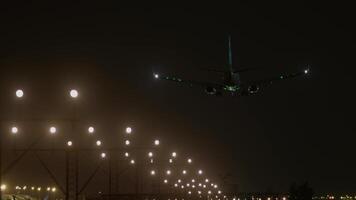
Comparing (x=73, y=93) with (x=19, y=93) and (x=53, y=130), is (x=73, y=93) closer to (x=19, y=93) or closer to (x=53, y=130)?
(x=19, y=93)

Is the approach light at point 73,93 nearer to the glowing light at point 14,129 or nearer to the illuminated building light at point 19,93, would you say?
the illuminated building light at point 19,93

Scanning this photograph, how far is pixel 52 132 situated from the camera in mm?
43000

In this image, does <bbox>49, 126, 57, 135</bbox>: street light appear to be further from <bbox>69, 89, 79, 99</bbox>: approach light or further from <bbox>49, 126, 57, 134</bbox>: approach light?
<bbox>69, 89, 79, 99</bbox>: approach light

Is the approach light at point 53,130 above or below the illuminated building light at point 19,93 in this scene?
below

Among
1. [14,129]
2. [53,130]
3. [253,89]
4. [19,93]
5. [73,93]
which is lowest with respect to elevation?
[14,129]

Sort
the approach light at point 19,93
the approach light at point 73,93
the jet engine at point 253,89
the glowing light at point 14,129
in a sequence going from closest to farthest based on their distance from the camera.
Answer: the approach light at point 73,93 → the approach light at point 19,93 → the glowing light at point 14,129 → the jet engine at point 253,89

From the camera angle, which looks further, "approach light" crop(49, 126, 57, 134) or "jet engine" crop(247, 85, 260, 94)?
"jet engine" crop(247, 85, 260, 94)

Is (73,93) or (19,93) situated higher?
(19,93)

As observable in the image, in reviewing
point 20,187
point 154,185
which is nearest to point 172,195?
point 154,185

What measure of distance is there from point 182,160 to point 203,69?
47.1 metres

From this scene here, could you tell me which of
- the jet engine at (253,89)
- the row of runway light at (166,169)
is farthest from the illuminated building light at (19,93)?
the jet engine at (253,89)

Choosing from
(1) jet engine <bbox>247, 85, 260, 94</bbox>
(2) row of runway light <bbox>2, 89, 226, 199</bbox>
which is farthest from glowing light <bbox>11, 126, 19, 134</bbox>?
(1) jet engine <bbox>247, 85, 260, 94</bbox>

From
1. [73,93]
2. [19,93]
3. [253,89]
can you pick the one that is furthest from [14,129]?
[253,89]

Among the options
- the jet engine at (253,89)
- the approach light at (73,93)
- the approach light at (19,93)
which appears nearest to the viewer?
the approach light at (73,93)
